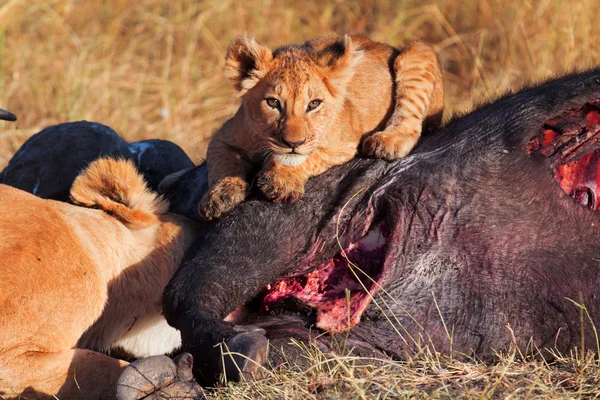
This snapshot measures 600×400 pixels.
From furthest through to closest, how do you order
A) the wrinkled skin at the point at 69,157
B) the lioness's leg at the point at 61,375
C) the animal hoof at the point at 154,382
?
the wrinkled skin at the point at 69,157 < the lioness's leg at the point at 61,375 < the animal hoof at the point at 154,382

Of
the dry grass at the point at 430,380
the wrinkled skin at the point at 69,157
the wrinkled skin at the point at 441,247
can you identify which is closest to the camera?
the dry grass at the point at 430,380

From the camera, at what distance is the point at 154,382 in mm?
2664

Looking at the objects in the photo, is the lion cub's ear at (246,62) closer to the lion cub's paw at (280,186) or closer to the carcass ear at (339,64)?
the carcass ear at (339,64)

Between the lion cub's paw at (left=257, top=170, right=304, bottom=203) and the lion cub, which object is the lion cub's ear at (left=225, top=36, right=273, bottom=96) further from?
the lion cub's paw at (left=257, top=170, right=304, bottom=203)

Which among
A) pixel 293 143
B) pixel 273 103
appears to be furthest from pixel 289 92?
pixel 293 143

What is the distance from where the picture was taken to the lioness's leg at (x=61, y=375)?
282cm

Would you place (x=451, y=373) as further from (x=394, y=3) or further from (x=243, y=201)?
(x=394, y=3)

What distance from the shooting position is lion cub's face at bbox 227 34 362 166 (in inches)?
131

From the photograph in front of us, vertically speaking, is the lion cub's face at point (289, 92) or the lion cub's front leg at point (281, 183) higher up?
the lion cub's face at point (289, 92)

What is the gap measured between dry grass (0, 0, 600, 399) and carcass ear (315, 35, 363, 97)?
2.71 m

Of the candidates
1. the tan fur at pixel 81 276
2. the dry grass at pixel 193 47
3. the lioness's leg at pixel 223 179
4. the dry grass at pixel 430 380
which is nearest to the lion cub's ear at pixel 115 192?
the tan fur at pixel 81 276

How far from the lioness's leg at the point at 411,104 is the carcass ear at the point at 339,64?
0.26 m

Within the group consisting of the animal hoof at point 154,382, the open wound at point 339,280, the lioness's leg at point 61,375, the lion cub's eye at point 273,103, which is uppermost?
the lion cub's eye at point 273,103

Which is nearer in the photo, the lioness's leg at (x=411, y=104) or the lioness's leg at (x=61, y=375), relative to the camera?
the lioness's leg at (x=61, y=375)
